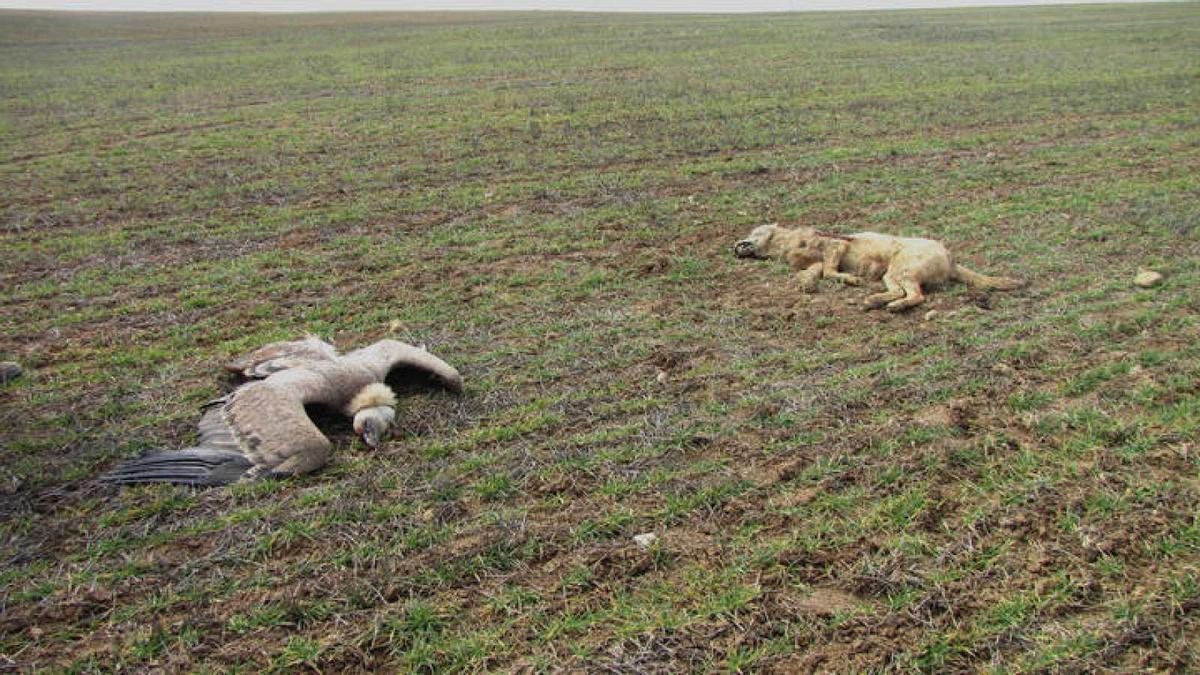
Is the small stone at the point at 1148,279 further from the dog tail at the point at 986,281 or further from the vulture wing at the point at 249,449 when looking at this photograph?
the vulture wing at the point at 249,449

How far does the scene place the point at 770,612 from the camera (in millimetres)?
3475

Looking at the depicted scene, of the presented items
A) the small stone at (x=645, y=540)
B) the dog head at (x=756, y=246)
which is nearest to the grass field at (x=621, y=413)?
the small stone at (x=645, y=540)

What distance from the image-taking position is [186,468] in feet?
14.9

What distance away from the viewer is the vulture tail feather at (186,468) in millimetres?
4484

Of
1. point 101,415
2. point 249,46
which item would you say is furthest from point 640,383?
point 249,46

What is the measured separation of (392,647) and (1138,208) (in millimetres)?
9804

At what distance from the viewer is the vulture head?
16.0ft

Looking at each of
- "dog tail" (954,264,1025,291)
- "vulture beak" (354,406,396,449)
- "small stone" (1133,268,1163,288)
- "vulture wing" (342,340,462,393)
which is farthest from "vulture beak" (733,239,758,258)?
"vulture beak" (354,406,396,449)

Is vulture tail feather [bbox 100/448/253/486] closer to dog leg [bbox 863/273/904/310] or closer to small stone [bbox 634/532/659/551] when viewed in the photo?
small stone [bbox 634/532/659/551]

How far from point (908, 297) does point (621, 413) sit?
3.08m

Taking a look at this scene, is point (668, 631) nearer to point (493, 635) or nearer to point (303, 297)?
point (493, 635)

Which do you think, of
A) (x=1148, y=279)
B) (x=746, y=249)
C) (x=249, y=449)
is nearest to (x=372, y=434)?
(x=249, y=449)

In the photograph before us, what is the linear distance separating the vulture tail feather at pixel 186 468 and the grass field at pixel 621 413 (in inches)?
4.4

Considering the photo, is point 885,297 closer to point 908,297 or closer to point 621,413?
point 908,297
